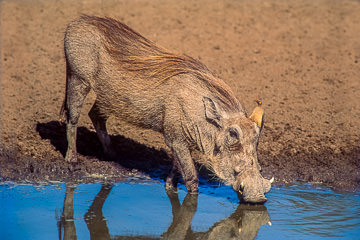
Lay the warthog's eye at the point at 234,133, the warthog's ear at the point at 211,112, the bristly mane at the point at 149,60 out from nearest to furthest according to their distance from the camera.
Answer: the warthog's eye at the point at 234,133, the warthog's ear at the point at 211,112, the bristly mane at the point at 149,60

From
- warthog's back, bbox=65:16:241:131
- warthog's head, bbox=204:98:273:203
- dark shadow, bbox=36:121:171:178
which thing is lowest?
dark shadow, bbox=36:121:171:178

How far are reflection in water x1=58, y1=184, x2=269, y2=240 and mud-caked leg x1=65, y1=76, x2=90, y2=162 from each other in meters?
0.76

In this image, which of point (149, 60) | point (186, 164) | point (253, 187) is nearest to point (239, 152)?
point (253, 187)

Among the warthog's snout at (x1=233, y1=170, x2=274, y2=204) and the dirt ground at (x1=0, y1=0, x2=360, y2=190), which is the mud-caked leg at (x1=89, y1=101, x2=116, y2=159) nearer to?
the dirt ground at (x1=0, y1=0, x2=360, y2=190)

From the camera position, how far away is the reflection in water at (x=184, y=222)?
3.95 meters

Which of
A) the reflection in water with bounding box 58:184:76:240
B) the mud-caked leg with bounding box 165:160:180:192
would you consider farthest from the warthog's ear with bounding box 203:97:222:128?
the reflection in water with bounding box 58:184:76:240

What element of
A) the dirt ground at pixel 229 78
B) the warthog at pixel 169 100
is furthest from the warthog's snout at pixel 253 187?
the dirt ground at pixel 229 78

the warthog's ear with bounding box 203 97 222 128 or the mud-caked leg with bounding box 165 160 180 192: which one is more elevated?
the warthog's ear with bounding box 203 97 222 128

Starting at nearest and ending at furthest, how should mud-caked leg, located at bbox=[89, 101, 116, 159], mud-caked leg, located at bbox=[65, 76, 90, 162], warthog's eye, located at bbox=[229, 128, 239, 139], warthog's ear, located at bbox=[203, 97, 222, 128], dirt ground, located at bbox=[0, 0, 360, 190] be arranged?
1. warthog's eye, located at bbox=[229, 128, 239, 139]
2. warthog's ear, located at bbox=[203, 97, 222, 128]
3. mud-caked leg, located at bbox=[65, 76, 90, 162]
4. dirt ground, located at bbox=[0, 0, 360, 190]
5. mud-caked leg, located at bbox=[89, 101, 116, 159]

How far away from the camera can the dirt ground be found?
557 cm

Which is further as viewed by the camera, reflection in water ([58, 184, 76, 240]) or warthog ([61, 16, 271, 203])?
warthog ([61, 16, 271, 203])

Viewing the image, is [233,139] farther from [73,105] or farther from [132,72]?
[73,105]

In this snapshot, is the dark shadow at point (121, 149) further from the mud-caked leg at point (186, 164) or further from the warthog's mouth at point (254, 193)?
the warthog's mouth at point (254, 193)

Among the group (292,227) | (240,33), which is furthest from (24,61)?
(292,227)
